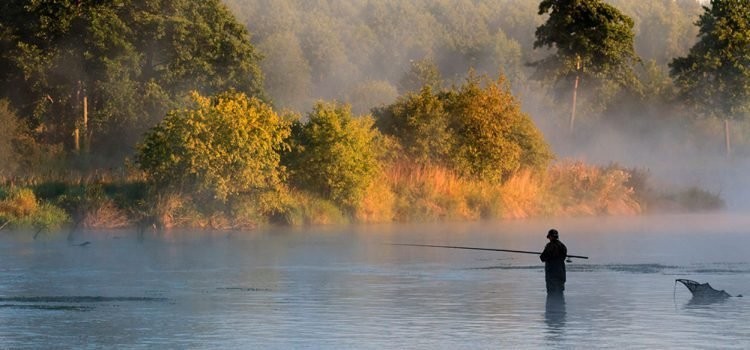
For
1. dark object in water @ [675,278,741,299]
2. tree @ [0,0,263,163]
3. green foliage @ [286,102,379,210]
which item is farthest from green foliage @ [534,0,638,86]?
dark object in water @ [675,278,741,299]

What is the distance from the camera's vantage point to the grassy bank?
135 ft

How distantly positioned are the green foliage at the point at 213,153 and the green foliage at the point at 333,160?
3212 millimetres

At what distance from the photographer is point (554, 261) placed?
2236 cm

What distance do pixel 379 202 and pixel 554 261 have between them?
25541mm

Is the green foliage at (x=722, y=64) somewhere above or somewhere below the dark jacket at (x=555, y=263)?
above

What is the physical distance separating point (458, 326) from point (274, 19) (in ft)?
415

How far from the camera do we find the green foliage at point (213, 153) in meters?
41.5

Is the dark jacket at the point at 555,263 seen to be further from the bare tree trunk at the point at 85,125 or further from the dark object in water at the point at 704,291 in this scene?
the bare tree trunk at the point at 85,125

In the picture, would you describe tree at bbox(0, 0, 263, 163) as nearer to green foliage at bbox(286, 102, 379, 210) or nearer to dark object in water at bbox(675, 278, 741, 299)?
green foliage at bbox(286, 102, 379, 210)

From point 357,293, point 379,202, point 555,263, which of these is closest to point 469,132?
point 379,202

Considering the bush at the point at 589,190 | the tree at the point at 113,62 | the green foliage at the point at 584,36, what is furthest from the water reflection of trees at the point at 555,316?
the green foliage at the point at 584,36

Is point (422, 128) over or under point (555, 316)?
over

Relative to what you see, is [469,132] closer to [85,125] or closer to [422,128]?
[422,128]

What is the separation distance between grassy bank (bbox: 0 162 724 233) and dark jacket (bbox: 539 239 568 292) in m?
20.4
